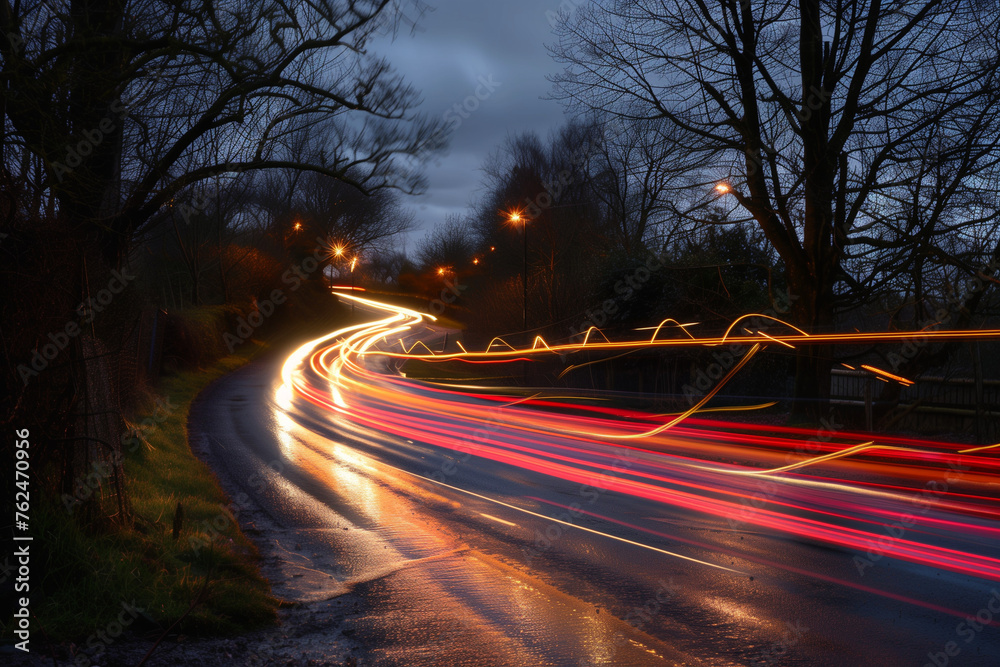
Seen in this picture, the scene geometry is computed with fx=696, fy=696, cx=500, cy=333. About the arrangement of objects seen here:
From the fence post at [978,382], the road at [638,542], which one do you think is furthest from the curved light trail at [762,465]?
the fence post at [978,382]

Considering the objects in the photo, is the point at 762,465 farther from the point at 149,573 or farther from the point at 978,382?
the point at 149,573

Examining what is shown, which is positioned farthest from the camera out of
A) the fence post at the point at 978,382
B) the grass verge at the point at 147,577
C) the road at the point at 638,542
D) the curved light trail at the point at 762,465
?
the fence post at the point at 978,382

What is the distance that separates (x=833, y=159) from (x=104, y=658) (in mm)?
14093

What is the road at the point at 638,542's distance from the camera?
15.5ft

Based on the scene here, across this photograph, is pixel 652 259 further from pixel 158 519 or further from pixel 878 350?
pixel 158 519

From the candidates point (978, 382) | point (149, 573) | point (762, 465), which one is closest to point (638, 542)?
point (149, 573)

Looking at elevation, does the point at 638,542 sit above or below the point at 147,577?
below

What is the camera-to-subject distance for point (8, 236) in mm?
4758

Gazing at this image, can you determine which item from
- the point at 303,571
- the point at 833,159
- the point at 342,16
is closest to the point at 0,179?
the point at 303,571

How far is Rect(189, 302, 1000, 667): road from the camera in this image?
4.73 meters

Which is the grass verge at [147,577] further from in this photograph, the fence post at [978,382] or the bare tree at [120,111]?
the fence post at [978,382]

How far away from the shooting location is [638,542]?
7.05m

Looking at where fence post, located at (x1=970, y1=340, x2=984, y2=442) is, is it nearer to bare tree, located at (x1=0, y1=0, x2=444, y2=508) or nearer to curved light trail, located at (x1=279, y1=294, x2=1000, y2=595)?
curved light trail, located at (x1=279, y1=294, x2=1000, y2=595)

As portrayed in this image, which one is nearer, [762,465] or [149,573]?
[149,573]
